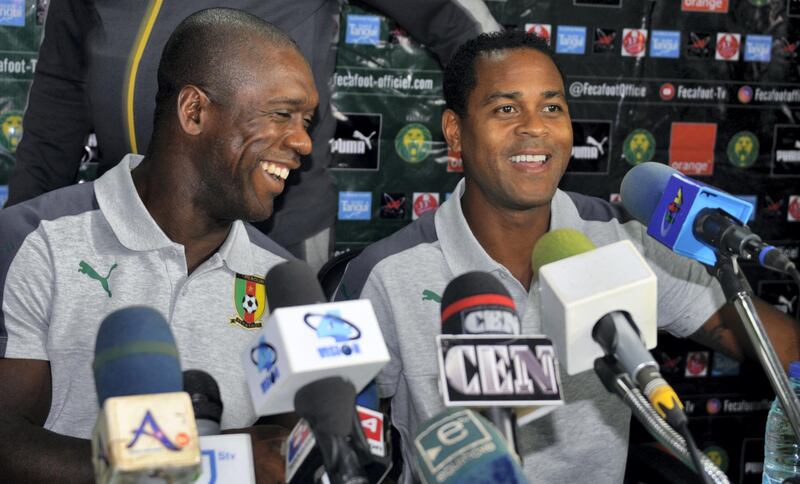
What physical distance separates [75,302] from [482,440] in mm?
1098

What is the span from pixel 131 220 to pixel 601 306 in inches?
43.2

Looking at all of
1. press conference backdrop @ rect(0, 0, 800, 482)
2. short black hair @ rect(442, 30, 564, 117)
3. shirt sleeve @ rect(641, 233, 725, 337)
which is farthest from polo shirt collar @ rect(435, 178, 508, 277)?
press conference backdrop @ rect(0, 0, 800, 482)

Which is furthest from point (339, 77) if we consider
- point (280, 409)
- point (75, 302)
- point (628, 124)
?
point (280, 409)

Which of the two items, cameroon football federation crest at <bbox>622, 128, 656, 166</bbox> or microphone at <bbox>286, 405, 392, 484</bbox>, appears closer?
microphone at <bbox>286, 405, 392, 484</bbox>

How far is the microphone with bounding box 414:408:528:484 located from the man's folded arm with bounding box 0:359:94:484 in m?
0.76

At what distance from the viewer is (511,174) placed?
218 centimetres

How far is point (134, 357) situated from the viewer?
104 cm

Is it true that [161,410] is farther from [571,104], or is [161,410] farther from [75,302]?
[571,104]

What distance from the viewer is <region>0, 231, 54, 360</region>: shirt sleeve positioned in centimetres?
180

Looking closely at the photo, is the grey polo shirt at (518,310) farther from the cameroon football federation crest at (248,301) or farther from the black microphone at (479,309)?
the black microphone at (479,309)

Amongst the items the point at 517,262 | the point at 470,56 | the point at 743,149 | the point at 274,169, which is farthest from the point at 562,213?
the point at 743,149

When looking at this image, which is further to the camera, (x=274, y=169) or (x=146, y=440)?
(x=274, y=169)

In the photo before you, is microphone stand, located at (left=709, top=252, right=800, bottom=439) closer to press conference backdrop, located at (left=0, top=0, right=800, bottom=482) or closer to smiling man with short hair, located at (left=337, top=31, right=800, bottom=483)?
smiling man with short hair, located at (left=337, top=31, right=800, bottom=483)

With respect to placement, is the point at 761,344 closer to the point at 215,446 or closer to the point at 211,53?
the point at 215,446
